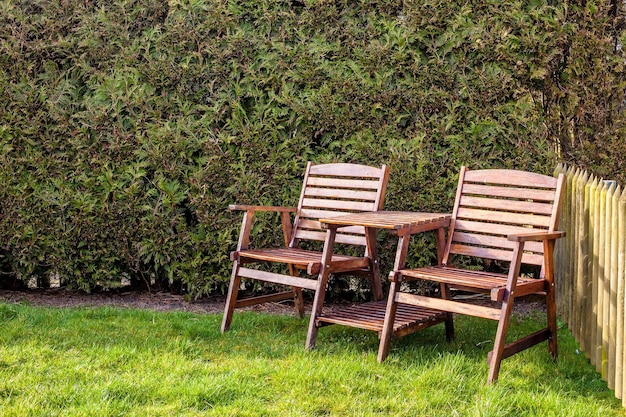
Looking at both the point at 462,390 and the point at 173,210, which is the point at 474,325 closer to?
the point at 462,390

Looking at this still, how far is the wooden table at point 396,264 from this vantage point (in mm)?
3992

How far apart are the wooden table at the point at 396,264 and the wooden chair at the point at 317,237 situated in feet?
0.49

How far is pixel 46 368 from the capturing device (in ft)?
12.3

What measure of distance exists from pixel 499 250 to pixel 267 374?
1.61 meters

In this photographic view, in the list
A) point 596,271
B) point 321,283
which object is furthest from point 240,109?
point 596,271

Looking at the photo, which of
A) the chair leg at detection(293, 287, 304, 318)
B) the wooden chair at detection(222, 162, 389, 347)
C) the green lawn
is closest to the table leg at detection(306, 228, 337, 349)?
the wooden chair at detection(222, 162, 389, 347)

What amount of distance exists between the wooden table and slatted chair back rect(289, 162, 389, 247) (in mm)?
261

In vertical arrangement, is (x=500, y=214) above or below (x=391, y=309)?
above

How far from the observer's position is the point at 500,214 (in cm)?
424

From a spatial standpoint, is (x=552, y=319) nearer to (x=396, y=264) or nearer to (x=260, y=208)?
(x=396, y=264)

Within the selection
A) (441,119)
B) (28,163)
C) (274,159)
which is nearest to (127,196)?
(28,163)

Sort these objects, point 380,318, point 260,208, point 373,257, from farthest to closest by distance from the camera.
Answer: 1. point 260,208
2. point 373,257
3. point 380,318

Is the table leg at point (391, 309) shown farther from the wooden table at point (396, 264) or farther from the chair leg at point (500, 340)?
the chair leg at point (500, 340)

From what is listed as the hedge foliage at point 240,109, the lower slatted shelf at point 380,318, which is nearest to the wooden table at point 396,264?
the lower slatted shelf at point 380,318
